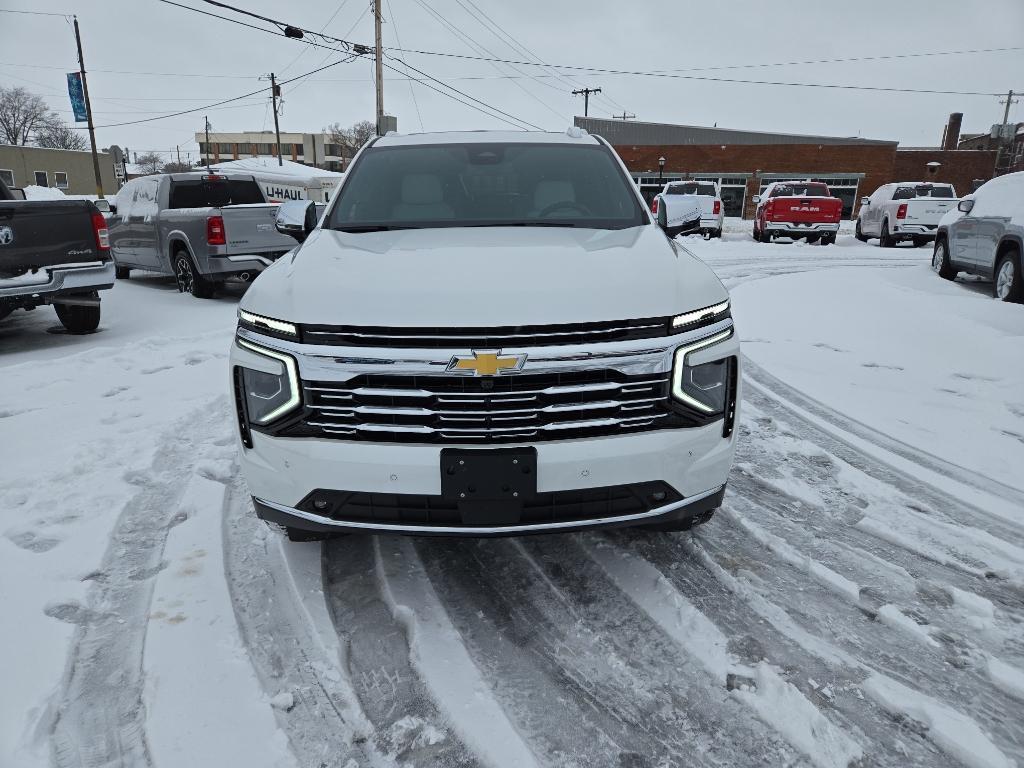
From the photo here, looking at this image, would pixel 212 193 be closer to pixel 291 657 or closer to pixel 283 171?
pixel 291 657

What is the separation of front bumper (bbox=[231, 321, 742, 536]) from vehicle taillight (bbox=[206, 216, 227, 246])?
24.6ft

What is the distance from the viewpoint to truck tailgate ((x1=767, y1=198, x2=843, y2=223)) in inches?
757

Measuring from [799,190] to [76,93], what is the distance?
3538 centimetres

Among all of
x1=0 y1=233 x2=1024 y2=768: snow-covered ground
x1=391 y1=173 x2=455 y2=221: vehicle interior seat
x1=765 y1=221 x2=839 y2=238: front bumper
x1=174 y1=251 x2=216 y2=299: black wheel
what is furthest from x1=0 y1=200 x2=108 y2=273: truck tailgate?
x1=765 y1=221 x2=839 y2=238: front bumper

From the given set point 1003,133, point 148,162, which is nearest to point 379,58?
point 1003,133

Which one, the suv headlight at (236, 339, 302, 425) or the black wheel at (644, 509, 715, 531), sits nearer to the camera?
the suv headlight at (236, 339, 302, 425)

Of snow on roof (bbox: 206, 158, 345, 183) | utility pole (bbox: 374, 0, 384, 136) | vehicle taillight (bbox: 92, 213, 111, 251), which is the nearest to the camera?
vehicle taillight (bbox: 92, 213, 111, 251)

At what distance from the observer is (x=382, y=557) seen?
9.27 feet

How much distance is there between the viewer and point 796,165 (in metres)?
43.2

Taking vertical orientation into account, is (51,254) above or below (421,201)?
below

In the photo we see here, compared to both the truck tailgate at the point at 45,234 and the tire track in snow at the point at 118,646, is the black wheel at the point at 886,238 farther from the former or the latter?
the tire track in snow at the point at 118,646

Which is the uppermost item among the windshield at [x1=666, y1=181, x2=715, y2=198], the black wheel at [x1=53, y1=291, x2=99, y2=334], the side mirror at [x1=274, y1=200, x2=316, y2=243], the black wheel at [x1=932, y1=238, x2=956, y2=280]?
the windshield at [x1=666, y1=181, x2=715, y2=198]

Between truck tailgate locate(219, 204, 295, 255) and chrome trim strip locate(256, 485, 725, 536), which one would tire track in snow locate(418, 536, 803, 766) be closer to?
chrome trim strip locate(256, 485, 725, 536)

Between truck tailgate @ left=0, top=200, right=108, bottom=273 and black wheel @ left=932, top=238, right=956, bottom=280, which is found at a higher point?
truck tailgate @ left=0, top=200, right=108, bottom=273
